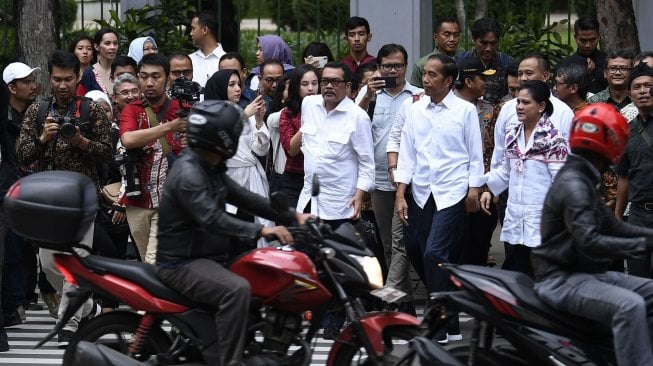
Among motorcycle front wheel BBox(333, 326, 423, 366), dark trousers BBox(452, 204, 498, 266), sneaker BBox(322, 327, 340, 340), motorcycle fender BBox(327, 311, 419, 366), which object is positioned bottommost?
sneaker BBox(322, 327, 340, 340)

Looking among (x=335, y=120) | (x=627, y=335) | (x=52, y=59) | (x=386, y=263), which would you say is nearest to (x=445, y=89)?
(x=335, y=120)

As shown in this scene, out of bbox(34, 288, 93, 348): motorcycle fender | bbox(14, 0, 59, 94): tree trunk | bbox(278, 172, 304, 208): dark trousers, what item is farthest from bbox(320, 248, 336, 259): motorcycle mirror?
bbox(14, 0, 59, 94): tree trunk

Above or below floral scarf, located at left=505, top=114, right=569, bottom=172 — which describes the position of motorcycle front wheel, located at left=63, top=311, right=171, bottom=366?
below

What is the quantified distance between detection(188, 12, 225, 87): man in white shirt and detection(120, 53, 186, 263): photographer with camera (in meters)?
2.74

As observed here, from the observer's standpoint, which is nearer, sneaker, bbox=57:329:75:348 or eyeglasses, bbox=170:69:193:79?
sneaker, bbox=57:329:75:348

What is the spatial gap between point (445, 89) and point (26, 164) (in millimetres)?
3087

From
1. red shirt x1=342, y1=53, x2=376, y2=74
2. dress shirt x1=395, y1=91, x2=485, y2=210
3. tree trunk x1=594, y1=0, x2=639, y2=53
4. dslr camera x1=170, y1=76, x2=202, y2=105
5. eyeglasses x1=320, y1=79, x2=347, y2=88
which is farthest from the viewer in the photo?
tree trunk x1=594, y1=0, x2=639, y2=53

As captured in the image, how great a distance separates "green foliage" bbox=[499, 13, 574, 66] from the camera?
14.0m

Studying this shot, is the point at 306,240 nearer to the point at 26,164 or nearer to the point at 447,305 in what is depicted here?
the point at 447,305

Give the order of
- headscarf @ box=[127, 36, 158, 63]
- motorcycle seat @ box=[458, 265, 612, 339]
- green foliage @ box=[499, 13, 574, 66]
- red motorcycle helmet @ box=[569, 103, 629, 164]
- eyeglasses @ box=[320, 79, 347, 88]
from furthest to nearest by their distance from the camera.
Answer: green foliage @ box=[499, 13, 574, 66] < headscarf @ box=[127, 36, 158, 63] < eyeglasses @ box=[320, 79, 347, 88] < red motorcycle helmet @ box=[569, 103, 629, 164] < motorcycle seat @ box=[458, 265, 612, 339]

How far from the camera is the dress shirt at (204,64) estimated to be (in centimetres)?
1316

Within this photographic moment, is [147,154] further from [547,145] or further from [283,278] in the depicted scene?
[283,278]

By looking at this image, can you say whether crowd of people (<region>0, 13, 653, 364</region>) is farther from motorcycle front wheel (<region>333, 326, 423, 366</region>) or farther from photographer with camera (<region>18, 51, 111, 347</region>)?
motorcycle front wheel (<region>333, 326, 423, 366</region>)

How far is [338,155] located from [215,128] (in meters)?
2.78
